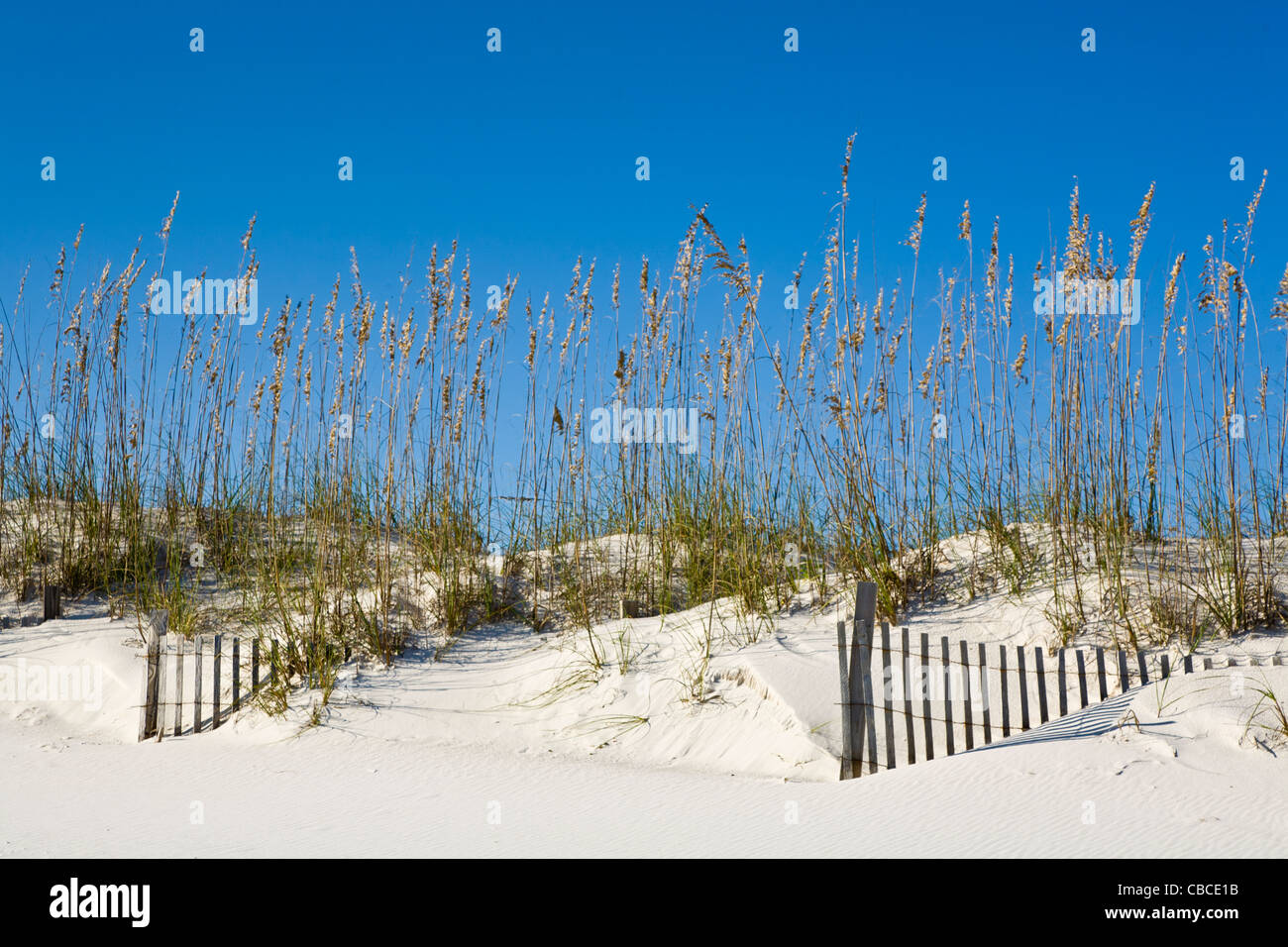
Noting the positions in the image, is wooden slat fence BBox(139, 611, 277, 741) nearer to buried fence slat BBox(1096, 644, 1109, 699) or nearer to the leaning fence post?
the leaning fence post

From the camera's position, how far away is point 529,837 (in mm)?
2820

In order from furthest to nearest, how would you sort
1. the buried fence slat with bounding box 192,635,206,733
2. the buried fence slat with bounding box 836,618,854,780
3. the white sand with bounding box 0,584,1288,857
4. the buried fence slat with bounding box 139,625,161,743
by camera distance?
the buried fence slat with bounding box 139,625,161,743, the buried fence slat with bounding box 192,635,206,733, the buried fence slat with bounding box 836,618,854,780, the white sand with bounding box 0,584,1288,857

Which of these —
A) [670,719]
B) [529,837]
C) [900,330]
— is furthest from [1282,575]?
[529,837]

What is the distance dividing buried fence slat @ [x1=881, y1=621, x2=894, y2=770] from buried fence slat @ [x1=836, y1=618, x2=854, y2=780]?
14 cm

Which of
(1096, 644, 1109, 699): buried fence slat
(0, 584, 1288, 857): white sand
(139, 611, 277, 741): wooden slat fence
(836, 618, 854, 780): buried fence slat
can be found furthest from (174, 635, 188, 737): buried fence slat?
(1096, 644, 1109, 699): buried fence slat

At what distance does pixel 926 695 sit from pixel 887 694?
16cm

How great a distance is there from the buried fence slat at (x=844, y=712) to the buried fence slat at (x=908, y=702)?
24 centimetres

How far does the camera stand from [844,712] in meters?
3.60

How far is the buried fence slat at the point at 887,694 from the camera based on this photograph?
362 centimetres

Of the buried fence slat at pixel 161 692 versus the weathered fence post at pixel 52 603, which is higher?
the weathered fence post at pixel 52 603

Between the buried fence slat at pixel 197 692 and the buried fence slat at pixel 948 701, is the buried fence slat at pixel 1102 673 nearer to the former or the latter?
the buried fence slat at pixel 948 701

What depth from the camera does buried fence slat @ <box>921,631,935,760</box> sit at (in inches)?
145

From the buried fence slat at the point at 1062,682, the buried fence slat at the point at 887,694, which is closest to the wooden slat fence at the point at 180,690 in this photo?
the buried fence slat at the point at 887,694

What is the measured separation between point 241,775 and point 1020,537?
11.8ft
